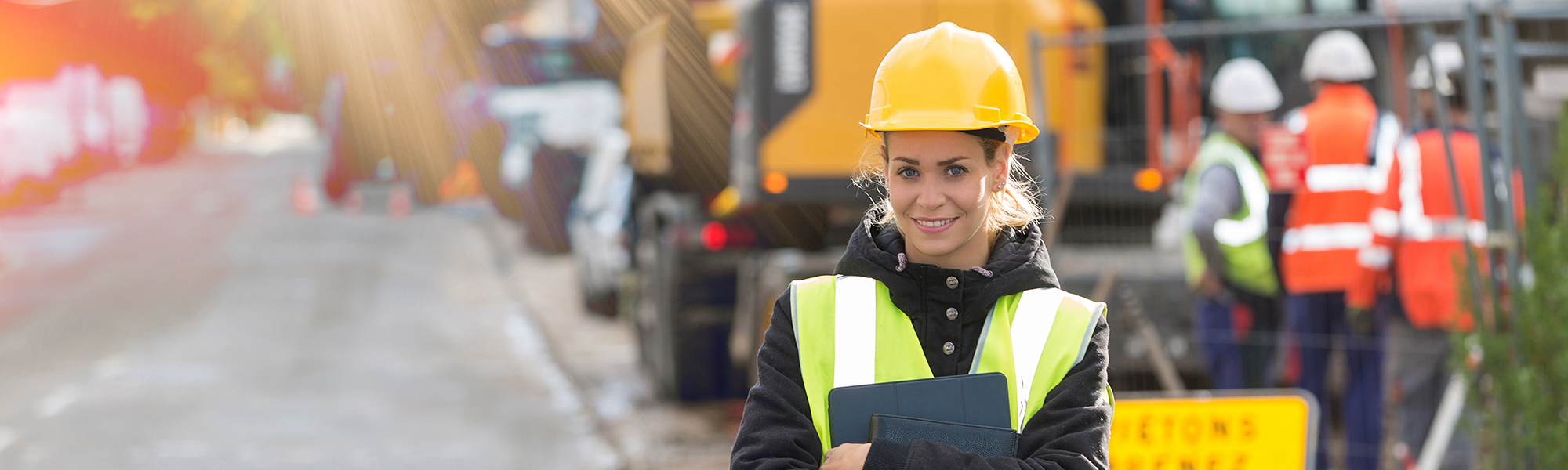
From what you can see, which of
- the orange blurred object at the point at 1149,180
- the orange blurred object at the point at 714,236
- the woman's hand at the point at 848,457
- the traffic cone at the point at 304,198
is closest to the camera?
the woman's hand at the point at 848,457

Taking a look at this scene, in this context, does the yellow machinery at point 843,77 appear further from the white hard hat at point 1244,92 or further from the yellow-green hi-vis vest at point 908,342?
the yellow-green hi-vis vest at point 908,342

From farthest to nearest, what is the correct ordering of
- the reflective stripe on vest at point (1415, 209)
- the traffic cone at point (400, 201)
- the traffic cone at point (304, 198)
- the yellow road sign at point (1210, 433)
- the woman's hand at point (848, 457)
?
the traffic cone at point (304, 198) → the traffic cone at point (400, 201) → the reflective stripe on vest at point (1415, 209) → the yellow road sign at point (1210, 433) → the woman's hand at point (848, 457)

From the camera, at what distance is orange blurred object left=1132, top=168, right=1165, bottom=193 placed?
7742mm

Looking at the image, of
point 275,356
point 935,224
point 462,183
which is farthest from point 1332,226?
point 462,183

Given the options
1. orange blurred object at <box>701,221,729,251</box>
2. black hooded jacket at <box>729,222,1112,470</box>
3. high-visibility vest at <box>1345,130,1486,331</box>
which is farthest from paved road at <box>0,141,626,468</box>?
black hooded jacket at <box>729,222,1112,470</box>

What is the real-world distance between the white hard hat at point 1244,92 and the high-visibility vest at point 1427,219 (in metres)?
0.77

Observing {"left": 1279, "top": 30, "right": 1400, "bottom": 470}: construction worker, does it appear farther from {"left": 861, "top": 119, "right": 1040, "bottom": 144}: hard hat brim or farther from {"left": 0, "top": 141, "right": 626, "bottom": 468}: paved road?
{"left": 861, "top": 119, "right": 1040, "bottom": 144}: hard hat brim

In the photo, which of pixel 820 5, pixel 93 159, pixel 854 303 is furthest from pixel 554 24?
pixel 854 303

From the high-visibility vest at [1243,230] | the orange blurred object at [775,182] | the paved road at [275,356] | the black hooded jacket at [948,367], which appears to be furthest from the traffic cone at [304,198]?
the black hooded jacket at [948,367]

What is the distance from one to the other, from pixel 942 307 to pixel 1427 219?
15.2ft

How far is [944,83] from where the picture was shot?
2125 mm

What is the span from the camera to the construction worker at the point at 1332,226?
6.60 meters

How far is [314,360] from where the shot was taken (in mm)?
11172

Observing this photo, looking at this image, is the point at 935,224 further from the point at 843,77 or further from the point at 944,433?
the point at 843,77
